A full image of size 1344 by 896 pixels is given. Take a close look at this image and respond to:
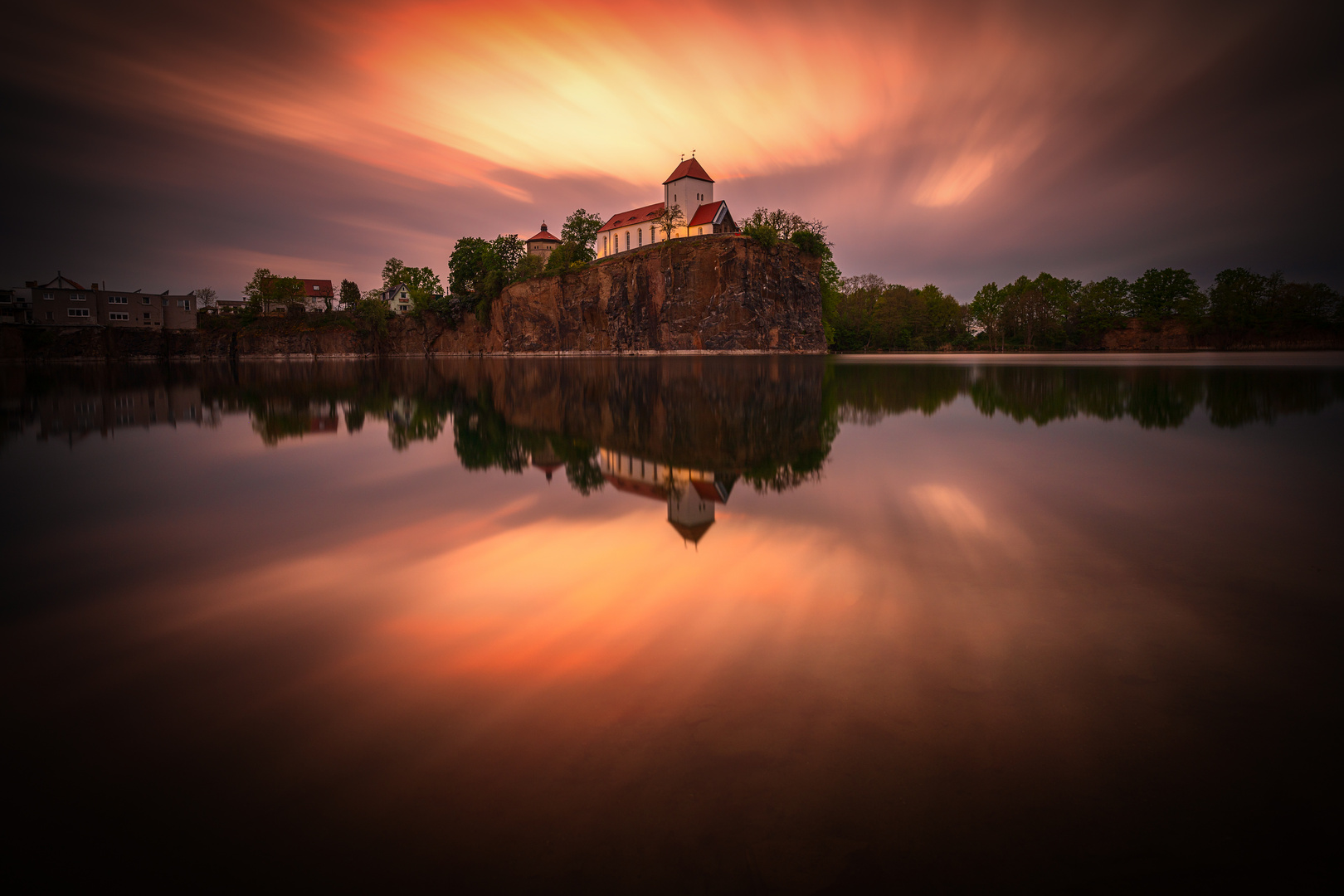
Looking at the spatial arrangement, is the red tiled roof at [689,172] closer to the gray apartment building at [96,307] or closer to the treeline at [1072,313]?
the treeline at [1072,313]

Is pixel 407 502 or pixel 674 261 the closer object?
pixel 407 502

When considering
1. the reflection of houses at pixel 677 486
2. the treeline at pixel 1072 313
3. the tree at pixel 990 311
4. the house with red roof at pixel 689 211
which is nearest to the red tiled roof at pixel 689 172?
the house with red roof at pixel 689 211

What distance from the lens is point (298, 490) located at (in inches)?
342

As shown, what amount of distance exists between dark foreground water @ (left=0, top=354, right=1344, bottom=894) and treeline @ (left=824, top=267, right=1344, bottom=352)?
317 feet

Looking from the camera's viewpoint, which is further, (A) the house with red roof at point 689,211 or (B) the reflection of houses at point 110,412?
(A) the house with red roof at point 689,211

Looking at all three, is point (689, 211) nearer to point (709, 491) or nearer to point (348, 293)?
point (348, 293)

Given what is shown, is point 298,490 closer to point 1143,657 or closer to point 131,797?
point 131,797

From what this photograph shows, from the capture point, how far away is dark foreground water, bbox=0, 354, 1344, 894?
228 centimetres

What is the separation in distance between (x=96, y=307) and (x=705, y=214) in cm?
8533

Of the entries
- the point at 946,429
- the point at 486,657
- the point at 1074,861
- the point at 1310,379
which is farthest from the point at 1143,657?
the point at 1310,379

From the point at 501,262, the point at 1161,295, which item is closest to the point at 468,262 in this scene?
the point at 501,262

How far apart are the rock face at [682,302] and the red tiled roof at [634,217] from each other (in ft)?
41.3

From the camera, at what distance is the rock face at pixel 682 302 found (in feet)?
253

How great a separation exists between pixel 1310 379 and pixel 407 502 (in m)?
36.4
